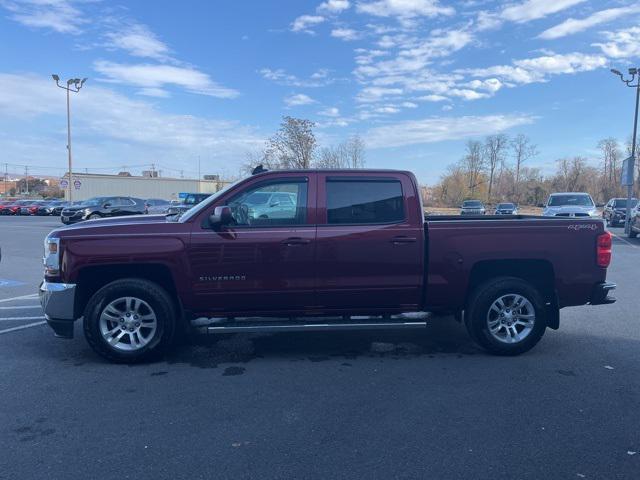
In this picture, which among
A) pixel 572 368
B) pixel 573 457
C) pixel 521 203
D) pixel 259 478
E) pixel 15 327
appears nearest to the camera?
pixel 259 478

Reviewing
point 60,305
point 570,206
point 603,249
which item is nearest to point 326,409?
point 60,305

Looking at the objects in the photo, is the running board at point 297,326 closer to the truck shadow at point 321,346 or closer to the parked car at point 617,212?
the truck shadow at point 321,346

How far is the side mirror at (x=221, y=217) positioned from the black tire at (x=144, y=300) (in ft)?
2.93

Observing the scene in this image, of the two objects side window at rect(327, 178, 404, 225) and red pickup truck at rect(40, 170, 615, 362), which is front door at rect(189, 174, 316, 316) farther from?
side window at rect(327, 178, 404, 225)

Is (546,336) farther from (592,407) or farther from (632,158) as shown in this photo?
(632,158)

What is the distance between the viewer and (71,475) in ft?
10.5

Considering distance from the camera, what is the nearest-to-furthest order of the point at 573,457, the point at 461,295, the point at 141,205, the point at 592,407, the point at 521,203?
1. the point at 573,457
2. the point at 592,407
3. the point at 461,295
4. the point at 141,205
5. the point at 521,203

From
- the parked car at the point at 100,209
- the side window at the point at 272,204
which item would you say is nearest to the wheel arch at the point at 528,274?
the side window at the point at 272,204

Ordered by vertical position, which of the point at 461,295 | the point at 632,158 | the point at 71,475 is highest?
the point at 632,158

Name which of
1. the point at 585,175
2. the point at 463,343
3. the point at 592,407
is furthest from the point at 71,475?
the point at 585,175

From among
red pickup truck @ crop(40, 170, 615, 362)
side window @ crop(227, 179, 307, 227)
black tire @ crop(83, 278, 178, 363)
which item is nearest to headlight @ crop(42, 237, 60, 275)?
red pickup truck @ crop(40, 170, 615, 362)

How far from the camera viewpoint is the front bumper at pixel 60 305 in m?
5.13

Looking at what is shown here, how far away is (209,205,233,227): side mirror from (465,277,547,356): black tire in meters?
2.73

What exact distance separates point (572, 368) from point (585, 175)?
74238 mm
